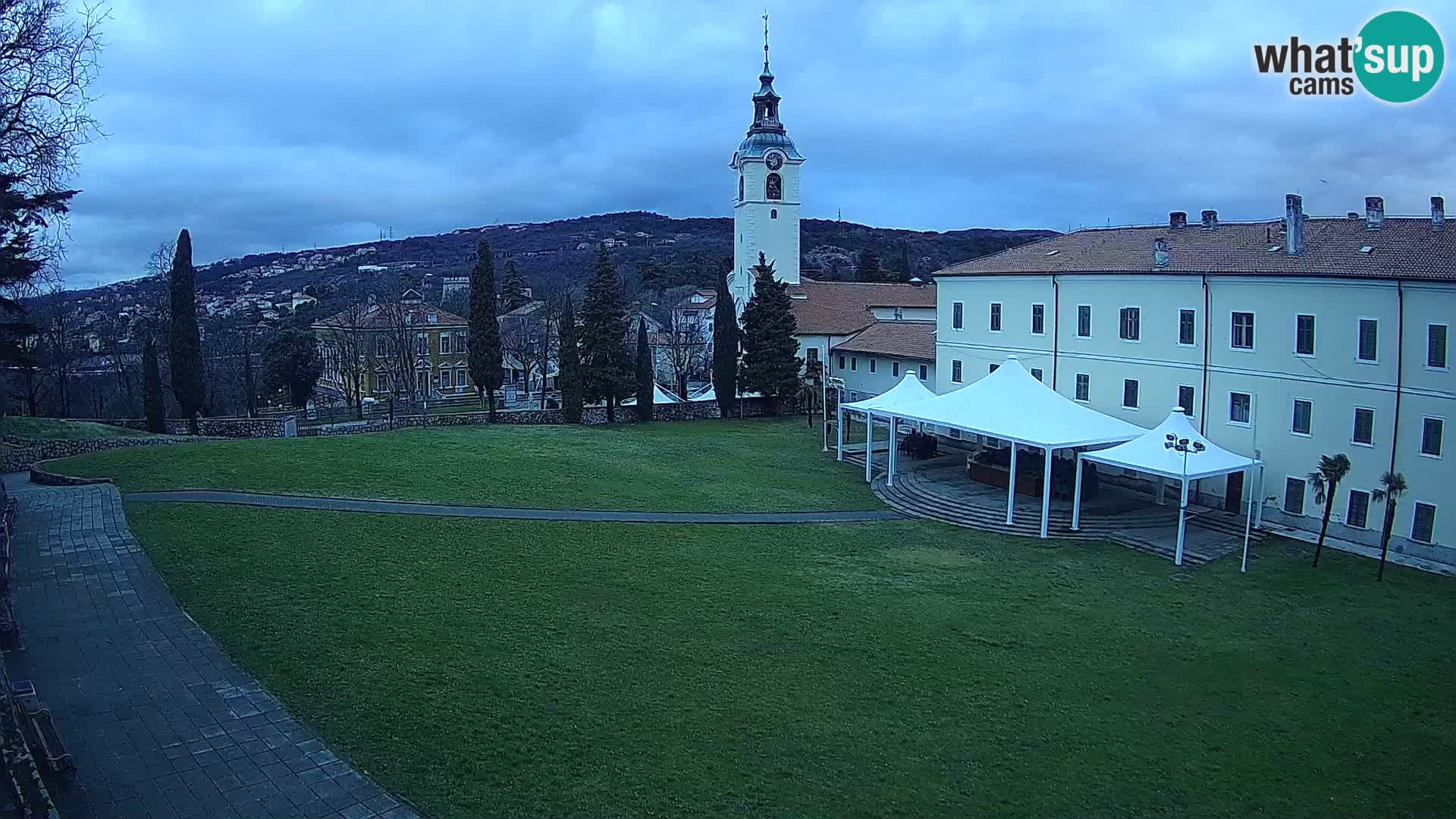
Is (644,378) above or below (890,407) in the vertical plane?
above

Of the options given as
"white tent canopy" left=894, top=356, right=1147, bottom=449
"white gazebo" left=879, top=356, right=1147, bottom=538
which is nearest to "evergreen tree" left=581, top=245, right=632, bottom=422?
"white gazebo" left=879, top=356, right=1147, bottom=538

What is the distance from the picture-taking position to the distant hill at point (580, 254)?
263 feet

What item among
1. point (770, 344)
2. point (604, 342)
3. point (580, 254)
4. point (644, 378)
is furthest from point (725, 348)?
point (580, 254)

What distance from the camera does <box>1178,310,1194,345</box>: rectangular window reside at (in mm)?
23047

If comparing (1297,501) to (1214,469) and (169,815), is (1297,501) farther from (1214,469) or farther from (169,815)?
(169,815)

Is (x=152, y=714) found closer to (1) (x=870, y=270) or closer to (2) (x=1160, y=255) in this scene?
(2) (x=1160, y=255)

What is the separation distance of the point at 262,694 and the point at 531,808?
3.87 metres

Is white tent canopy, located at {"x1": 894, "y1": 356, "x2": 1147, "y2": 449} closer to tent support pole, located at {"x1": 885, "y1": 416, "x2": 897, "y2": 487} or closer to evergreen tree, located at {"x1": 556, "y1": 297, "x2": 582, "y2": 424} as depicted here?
tent support pole, located at {"x1": 885, "y1": 416, "x2": 897, "y2": 487}

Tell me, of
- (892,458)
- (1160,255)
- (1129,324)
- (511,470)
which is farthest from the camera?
(892,458)

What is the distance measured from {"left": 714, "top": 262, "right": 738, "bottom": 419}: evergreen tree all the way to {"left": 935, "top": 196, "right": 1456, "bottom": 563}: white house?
43.2 ft

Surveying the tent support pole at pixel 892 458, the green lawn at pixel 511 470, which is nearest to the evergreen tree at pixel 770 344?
the green lawn at pixel 511 470

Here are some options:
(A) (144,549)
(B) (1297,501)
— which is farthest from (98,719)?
(B) (1297,501)

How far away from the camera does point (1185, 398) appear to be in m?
23.2

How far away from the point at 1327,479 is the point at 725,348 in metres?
23.1
